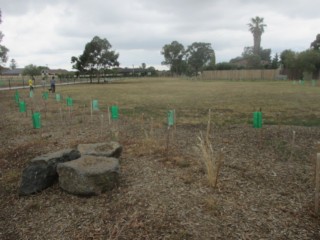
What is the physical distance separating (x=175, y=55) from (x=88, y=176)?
92.6m

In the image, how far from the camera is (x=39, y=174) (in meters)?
4.51

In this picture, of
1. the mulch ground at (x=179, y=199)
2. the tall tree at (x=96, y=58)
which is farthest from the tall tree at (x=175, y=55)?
the mulch ground at (x=179, y=199)

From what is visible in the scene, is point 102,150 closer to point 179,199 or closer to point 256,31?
point 179,199

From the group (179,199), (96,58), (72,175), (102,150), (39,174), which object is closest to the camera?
(179,199)

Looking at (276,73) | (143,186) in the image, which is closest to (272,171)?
(143,186)

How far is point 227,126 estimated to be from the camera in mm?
8938

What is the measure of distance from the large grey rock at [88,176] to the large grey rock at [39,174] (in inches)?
10.4

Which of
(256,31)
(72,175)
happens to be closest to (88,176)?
(72,175)

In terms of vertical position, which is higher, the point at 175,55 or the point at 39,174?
the point at 175,55

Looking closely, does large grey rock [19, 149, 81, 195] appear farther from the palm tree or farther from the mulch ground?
the palm tree

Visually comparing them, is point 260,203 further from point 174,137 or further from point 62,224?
point 174,137

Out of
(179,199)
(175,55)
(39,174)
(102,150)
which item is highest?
(175,55)

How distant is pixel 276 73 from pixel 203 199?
1865 inches

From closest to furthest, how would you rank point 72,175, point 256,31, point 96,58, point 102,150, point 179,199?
point 179,199 → point 72,175 → point 102,150 → point 96,58 → point 256,31
